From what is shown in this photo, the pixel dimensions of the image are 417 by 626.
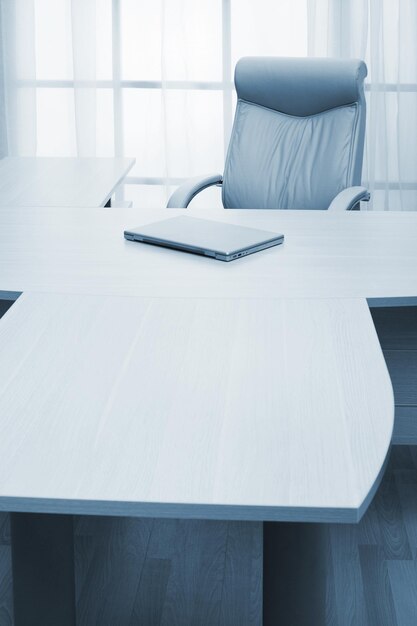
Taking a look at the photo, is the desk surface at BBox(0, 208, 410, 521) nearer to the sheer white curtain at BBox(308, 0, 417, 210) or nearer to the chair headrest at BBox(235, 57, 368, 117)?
the chair headrest at BBox(235, 57, 368, 117)

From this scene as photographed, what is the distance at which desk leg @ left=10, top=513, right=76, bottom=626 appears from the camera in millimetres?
1546

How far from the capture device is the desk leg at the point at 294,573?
1.44 meters

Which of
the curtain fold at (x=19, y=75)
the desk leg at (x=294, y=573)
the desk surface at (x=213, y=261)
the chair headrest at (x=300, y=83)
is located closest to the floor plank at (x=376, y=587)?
the desk leg at (x=294, y=573)

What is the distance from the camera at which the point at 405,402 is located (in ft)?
7.20

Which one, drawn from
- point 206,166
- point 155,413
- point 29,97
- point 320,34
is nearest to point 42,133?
point 29,97

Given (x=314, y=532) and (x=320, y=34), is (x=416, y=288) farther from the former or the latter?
(x=320, y=34)

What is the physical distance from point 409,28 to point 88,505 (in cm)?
385

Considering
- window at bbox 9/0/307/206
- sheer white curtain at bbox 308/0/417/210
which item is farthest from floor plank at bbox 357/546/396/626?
window at bbox 9/0/307/206

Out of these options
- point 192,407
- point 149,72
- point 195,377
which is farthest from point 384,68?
point 192,407

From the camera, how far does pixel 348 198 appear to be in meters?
2.95

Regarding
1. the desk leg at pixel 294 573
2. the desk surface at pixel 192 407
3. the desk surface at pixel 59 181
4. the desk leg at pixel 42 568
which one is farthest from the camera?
the desk surface at pixel 59 181

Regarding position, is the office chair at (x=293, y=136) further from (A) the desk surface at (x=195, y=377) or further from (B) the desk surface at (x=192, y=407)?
(B) the desk surface at (x=192, y=407)

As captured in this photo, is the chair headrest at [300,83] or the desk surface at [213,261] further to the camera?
the chair headrest at [300,83]

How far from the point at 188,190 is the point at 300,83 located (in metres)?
0.58
